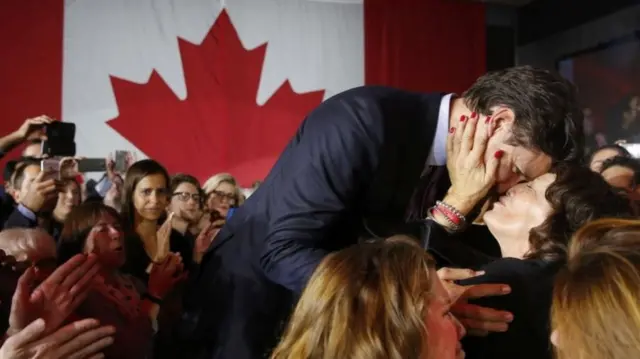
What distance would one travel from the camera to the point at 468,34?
545 cm

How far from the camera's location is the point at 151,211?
2.70 meters

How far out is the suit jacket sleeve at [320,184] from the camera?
1060 mm

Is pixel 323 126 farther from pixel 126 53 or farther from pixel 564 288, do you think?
pixel 126 53

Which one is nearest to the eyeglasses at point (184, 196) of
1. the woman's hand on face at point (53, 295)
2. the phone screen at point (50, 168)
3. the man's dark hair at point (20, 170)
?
the man's dark hair at point (20, 170)

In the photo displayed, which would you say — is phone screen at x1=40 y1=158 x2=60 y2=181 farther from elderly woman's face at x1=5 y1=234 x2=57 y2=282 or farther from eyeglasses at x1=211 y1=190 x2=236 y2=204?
eyeglasses at x1=211 y1=190 x2=236 y2=204

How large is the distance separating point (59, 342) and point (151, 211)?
1665 millimetres

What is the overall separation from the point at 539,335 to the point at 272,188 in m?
0.52

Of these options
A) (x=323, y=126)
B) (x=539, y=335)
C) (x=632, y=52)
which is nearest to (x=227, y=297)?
(x=323, y=126)

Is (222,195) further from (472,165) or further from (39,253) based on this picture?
(472,165)

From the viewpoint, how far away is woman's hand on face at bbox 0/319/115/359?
1.01m

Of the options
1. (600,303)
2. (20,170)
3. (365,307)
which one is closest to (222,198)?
(20,170)

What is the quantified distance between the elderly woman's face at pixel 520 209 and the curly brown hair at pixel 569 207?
2 cm

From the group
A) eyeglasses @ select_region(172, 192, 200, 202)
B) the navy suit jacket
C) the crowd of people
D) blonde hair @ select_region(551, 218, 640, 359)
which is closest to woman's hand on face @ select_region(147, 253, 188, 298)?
the crowd of people

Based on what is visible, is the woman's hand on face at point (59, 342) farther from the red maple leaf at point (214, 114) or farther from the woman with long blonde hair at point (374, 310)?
the red maple leaf at point (214, 114)
